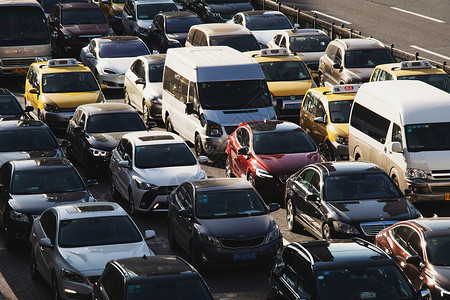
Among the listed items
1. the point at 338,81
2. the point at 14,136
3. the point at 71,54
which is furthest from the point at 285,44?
the point at 14,136

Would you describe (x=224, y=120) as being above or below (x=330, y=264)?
below

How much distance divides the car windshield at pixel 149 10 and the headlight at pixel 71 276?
25278 millimetres

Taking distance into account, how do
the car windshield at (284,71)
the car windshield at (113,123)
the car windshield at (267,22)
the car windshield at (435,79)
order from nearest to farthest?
the car windshield at (113,123), the car windshield at (435,79), the car windshield at (284,71), the car windshield at (267,22)

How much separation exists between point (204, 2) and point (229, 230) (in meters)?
26.4

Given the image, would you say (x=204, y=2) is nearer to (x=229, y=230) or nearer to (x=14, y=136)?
(x=14, y=136)

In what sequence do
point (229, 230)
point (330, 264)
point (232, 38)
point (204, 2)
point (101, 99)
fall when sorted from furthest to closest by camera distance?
1. point (204, 2)
2. point (232, 38)
3. point (101, 99)
4. point (229, 230)
5. point (330, 264)

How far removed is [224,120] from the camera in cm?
2439

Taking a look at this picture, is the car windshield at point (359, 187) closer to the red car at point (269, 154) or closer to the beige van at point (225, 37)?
the red car at point (269, 154)

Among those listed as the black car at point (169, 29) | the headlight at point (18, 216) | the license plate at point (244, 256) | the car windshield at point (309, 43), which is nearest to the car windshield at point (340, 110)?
the car windshield at point (309, 43)

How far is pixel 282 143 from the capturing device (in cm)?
2194

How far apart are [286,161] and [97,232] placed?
661cm

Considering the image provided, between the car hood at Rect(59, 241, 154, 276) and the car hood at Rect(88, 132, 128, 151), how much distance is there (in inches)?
322

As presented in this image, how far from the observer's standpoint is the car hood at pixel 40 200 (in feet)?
59.5

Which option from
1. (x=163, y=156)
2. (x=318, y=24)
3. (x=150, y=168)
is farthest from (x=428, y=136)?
(x=318, y=24)
